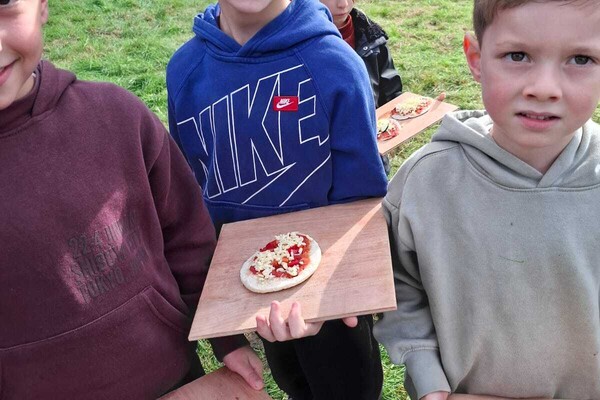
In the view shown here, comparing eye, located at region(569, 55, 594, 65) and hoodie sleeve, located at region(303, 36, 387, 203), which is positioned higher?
eye, located at region(569, 55, 594, 65)

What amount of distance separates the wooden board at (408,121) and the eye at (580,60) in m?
1.54

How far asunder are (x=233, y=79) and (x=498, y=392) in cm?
105

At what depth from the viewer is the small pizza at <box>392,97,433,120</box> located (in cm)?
306

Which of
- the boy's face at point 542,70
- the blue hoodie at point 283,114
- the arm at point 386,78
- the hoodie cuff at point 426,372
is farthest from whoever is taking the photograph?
the arm at point 386,78

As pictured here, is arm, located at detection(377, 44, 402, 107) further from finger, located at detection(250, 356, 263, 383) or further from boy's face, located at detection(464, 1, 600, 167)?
finger, located at detection(250, 356, 263, 383)

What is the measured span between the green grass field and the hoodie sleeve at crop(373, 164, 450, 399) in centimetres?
252

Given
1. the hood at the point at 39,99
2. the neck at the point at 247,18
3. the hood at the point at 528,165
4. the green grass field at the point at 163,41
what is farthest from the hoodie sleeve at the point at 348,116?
the green grass field at the point at 163,41

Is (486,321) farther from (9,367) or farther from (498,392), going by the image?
(9,367)

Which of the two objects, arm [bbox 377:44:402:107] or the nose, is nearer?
the nose

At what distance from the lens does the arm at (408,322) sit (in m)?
1.41

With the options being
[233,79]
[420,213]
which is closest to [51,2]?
[233,79]

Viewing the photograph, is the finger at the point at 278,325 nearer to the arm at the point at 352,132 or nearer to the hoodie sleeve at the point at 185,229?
the hoodie sleeve at the point at 185,229

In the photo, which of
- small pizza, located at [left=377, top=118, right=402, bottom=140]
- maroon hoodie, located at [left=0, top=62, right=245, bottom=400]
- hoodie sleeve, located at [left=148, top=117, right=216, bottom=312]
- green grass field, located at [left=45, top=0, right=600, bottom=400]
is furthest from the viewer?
green grass field, located at [left=45, top=0, right=600, bottom=400]

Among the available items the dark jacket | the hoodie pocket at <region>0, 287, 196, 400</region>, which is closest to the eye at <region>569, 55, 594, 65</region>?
the hoodie pocket at <region>0, 287, 196, 400</region>
